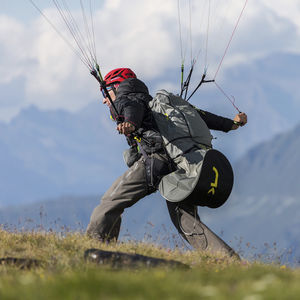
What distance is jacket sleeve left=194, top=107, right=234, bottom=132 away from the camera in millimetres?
10936

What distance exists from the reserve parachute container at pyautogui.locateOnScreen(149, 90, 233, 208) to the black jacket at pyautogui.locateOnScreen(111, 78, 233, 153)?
4.7 inches

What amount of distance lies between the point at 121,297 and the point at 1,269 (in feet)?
9.28

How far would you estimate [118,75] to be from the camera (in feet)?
34.3

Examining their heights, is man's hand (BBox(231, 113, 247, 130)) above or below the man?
above

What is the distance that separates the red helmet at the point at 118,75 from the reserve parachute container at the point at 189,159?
0.74 metres

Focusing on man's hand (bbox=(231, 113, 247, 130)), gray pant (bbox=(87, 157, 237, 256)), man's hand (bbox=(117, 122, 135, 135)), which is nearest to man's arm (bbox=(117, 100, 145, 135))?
man's hand (bbox=(117, 122, 135, 135))

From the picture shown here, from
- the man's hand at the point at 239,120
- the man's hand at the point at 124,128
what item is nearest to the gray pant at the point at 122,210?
the man's hand at the point at 124,128

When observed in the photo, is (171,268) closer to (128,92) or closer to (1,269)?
(1,269)

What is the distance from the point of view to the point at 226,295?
4.55 metres

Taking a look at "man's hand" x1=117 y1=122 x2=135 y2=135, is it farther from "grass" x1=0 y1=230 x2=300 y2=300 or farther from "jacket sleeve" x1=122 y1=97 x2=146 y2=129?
"grass" x1=0 y1=230 x2=300 y2=300

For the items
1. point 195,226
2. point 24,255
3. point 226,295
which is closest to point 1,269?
point 24,255

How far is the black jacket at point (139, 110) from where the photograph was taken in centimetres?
931

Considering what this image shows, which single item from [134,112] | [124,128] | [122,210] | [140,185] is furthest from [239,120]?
[124,128]

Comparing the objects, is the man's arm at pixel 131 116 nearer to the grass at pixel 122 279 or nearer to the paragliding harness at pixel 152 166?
the paragliding harness at pixel 152 166
